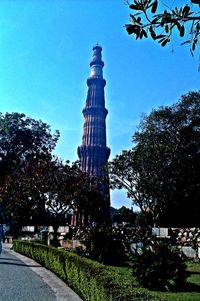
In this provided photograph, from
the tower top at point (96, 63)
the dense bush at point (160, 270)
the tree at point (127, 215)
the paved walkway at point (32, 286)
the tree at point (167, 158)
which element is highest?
the tower top at point (96, 63)

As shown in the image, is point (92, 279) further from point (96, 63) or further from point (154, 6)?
point (96, 63)

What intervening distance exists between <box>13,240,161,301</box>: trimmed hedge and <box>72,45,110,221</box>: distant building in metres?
54.7

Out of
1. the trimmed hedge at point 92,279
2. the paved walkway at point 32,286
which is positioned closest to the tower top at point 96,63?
the trimmed hedge at point 92,279

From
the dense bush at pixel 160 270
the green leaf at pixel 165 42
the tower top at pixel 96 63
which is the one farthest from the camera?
the tower top at pixel 96 63

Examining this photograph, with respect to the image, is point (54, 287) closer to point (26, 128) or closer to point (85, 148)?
point (26, 128)

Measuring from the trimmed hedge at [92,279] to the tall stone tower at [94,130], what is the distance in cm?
5474

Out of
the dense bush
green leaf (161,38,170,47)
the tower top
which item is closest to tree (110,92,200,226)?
the dense bush

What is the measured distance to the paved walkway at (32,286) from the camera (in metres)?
7.95

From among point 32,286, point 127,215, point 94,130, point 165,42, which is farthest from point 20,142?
point 165,42

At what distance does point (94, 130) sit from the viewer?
2844 inches

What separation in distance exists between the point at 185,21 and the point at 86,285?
19.7 feet

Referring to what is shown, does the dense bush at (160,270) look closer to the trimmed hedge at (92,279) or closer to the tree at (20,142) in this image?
the trimmed hedge at (92,279)

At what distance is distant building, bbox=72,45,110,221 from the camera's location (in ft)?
231

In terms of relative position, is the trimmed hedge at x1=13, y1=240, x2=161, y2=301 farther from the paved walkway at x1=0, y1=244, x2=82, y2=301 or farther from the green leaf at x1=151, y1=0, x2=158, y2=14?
the green leaf at x1=151, y1=0, x2=158, y2=14
